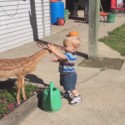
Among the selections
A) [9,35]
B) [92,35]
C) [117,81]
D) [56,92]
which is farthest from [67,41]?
[9,35]

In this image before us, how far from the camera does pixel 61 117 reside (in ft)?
16.5

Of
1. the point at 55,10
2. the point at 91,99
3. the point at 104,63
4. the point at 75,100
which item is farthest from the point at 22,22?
the point at 75,100

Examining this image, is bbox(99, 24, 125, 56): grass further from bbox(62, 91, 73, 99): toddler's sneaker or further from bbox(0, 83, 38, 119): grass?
bbox(0, 83, 38, 119): grass

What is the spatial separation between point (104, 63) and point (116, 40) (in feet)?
10.3

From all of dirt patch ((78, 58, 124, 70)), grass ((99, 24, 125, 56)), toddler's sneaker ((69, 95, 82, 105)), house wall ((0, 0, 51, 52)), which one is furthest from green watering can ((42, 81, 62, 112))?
house wall ((0, 0, 51, 52))

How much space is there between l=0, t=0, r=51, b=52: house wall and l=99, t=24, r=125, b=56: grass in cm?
219

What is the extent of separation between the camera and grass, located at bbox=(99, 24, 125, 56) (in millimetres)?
9633

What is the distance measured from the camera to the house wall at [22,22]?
31.2 feet

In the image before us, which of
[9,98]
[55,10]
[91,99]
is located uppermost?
[55,10]

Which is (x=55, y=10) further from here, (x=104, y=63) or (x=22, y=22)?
(x=104, y=63)

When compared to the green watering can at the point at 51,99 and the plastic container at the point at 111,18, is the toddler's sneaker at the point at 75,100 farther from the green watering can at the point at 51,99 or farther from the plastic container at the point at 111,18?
the plastic container at the point at 111,18

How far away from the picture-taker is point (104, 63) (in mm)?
7973

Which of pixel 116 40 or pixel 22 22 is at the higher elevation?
pixel 22 22

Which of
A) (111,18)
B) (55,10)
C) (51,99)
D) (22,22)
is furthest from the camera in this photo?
(111,18)
